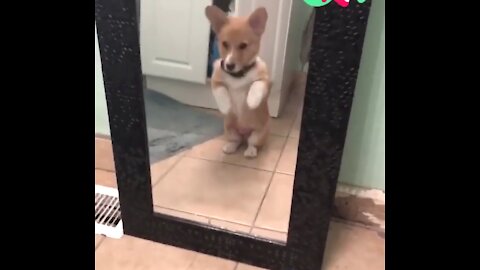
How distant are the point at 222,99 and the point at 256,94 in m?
0.07

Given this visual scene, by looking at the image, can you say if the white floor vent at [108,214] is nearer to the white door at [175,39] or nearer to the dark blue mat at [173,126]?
the dark blue mat at [173,126]

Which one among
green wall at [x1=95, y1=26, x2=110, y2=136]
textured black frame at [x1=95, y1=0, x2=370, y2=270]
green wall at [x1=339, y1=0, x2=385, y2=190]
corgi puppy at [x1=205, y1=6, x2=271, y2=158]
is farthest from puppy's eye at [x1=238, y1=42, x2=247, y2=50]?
green wall at [x1=95, y1=26, x2=110, y2=136]

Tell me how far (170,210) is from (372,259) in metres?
0.46

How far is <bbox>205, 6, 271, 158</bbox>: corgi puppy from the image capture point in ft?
2.47

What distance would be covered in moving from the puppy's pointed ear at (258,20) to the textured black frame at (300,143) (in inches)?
4.3

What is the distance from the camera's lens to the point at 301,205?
2.68ft

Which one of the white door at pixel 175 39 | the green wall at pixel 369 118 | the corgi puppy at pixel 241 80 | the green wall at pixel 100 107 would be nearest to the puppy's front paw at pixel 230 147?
the corgi puppy at pixel 241 80

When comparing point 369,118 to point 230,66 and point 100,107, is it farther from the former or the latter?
point 100,107

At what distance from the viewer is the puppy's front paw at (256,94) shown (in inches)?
31.4
